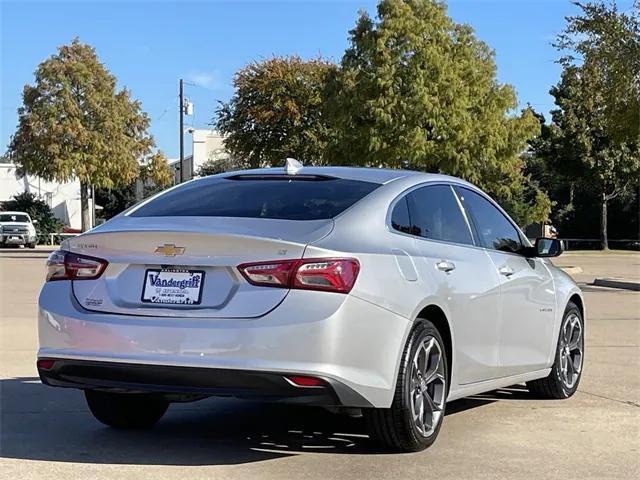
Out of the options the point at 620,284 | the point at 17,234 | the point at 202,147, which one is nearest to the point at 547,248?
the point at 620,284

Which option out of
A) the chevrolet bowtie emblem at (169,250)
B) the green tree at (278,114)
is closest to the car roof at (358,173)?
the chevrolet bowtie emblem at (169,250)

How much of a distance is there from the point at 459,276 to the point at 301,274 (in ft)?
4.81

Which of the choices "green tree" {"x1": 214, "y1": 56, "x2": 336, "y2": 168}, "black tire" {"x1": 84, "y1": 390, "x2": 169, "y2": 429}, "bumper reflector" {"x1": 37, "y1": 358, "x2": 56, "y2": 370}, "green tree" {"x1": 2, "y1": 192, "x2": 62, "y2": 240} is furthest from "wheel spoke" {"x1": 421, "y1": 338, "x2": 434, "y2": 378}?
"green tree" {"x1": 2, "y1": 192, "x2": 62, "y2": 240}

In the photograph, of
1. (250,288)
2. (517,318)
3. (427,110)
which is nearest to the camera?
(250,288)

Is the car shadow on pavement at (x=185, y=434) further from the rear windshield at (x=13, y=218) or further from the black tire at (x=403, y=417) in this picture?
the rear windshield at (x=13, y=218)

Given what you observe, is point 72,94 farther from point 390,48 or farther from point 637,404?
point 637,404

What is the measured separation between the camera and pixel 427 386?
226 inches

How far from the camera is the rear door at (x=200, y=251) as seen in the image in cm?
504

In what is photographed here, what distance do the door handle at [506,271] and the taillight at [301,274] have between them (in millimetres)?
2009

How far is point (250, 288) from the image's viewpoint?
500 cm

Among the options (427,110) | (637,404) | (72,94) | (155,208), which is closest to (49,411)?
(155,208)

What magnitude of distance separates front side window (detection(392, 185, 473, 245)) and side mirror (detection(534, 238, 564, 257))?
2.91ft

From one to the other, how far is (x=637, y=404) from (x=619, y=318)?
23.8 feet

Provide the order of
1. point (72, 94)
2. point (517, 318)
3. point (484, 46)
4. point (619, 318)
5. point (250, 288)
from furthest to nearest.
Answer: point (72, 94) → point (484, 46) → point (619, 318) → point (517, 318) → point (250, 288)
